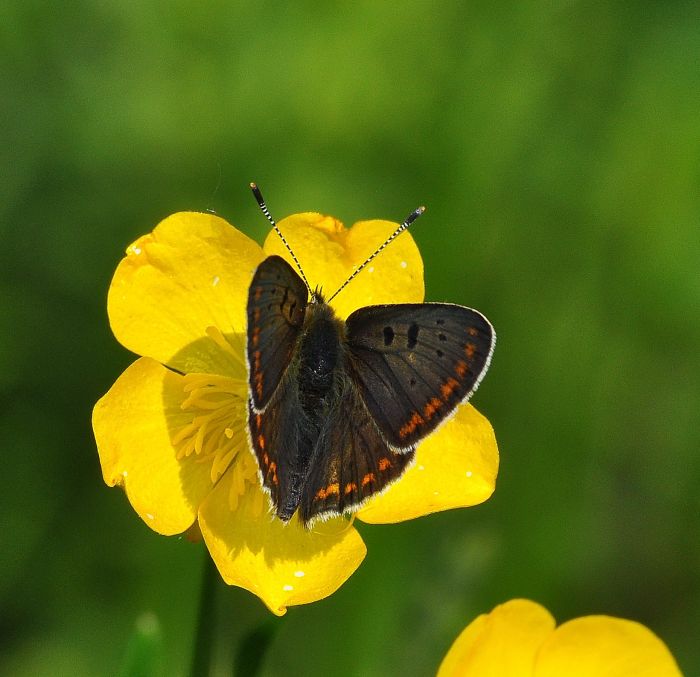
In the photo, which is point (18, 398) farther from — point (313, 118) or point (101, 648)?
point (313, 118)

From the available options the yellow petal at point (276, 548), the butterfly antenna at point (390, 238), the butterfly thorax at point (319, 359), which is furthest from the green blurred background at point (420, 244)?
the butterfly thorax at point (319, 359)

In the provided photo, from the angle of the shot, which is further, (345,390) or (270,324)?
(345,390)

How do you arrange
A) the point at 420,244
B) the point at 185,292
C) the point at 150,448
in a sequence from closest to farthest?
the point at 150,448 → the point at 185,292 → the point at 420,244

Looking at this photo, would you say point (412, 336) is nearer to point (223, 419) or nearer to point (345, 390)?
point (345, 390)

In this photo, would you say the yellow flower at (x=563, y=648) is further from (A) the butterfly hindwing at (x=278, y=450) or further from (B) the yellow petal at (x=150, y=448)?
(B) the yellow petal at (x=150, y=448)

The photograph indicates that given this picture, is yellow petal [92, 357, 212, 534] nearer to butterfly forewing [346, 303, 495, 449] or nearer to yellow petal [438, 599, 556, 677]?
butterfly forewing [346, 303, 495, 449]

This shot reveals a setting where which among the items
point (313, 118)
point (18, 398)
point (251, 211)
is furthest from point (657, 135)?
point (18, 398)

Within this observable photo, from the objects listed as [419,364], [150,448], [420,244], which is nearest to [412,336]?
[419,364]

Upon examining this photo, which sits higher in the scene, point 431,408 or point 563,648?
point 431,408
